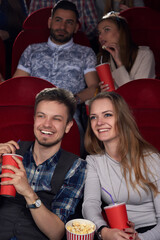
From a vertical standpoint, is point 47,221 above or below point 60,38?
below

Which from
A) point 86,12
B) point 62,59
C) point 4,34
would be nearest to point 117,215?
point 62,59

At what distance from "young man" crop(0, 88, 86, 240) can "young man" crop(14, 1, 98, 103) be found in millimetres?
826

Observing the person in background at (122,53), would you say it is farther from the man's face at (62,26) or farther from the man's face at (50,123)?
the man's face at (50,123)

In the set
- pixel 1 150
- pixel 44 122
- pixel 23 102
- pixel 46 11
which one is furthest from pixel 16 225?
pixel 46 11

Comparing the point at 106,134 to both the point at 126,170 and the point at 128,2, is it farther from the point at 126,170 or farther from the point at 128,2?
the point at 128,2

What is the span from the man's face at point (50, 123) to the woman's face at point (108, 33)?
1.03m

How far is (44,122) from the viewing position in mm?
1271

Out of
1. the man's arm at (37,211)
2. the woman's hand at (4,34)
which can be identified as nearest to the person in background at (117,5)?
the woman's hand at (4,34)

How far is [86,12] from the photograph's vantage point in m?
2.94

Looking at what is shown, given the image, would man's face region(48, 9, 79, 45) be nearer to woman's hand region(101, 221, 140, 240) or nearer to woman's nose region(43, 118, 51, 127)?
woman's nose region(43, 118, 51, 127)

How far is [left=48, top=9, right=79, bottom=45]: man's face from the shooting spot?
90.6 inches

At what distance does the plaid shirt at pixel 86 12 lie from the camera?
2.88 m

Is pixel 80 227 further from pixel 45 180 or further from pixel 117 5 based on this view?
pixel 117 5

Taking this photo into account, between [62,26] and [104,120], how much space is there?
4.11 feet
